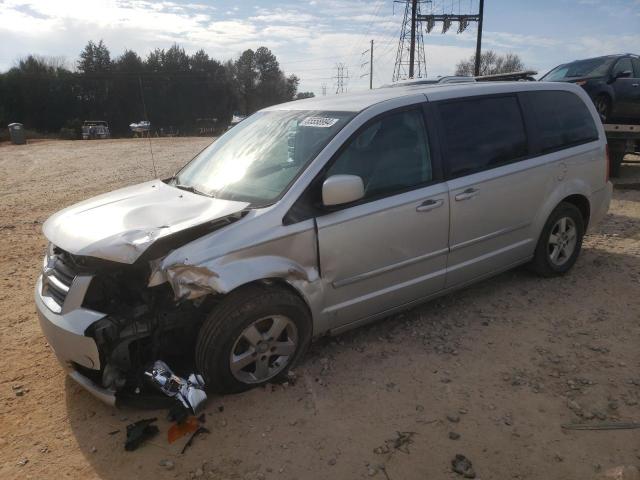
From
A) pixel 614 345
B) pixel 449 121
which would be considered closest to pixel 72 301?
pixel 449 121

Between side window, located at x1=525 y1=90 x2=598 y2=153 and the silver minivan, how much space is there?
28 millimetres

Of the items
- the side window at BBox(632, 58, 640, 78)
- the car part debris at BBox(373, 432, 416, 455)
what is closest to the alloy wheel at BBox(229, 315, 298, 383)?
the car part debris at BBox(373, 432, 416, 455)

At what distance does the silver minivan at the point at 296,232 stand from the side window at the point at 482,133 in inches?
0.5

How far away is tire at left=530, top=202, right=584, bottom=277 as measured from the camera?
465 centimetres

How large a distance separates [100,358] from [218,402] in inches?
29.8

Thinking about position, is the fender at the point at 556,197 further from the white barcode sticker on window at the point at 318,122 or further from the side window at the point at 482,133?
the white barcode sticker on window at the point at 318,122

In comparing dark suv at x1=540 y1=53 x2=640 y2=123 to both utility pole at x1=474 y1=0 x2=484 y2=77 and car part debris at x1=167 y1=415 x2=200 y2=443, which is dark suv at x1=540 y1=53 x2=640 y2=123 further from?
utility pole at x1=474 y1=0 x2=484 y2=77

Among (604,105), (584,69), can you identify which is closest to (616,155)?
(604,105)

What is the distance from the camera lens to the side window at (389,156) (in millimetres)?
3416

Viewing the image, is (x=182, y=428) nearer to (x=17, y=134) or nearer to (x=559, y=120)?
(x=559, y=120)

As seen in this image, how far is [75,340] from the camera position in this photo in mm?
2852

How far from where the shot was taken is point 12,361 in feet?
12.2

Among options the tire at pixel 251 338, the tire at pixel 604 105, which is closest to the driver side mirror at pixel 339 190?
the tire at pixel 251 338

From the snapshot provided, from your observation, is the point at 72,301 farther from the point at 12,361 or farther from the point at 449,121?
the point at 449,121
